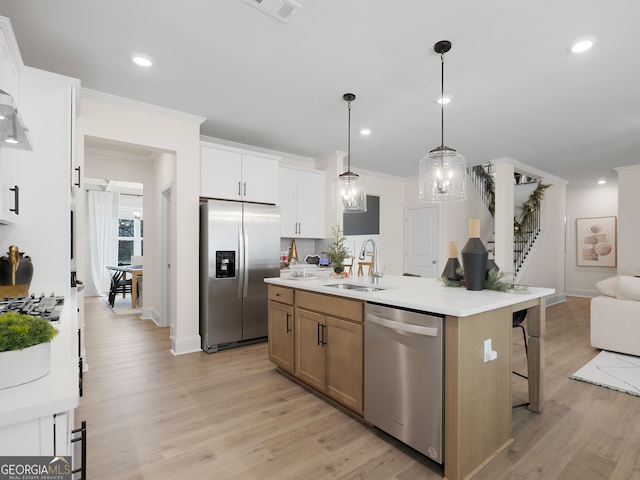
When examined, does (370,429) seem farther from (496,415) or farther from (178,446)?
(178,446)

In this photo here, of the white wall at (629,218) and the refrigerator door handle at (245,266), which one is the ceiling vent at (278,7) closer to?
the refrigerator door handle at (245,266)

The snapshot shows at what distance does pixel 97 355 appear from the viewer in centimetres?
377

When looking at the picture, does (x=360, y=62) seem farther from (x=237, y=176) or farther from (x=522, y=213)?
(x=522, y=213)

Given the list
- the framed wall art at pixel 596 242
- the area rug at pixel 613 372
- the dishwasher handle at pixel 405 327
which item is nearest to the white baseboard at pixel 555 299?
the framed wall art at pixel 596 242

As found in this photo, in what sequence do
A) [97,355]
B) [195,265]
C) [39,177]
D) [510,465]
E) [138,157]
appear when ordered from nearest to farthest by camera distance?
[510,465] → [39,177] → [97,355] → [195,265] → [138,157]

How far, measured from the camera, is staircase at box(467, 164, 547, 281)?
22.9 ft

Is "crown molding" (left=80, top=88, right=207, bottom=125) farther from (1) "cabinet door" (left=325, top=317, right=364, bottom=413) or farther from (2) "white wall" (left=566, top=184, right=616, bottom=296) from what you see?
(2) "white wall" (left=566, top=184, right=616, bottom=296)

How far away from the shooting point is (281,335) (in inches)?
123

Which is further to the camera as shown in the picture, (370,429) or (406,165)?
(406,165)

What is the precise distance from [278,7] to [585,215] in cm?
931

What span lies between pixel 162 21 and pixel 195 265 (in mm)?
2533

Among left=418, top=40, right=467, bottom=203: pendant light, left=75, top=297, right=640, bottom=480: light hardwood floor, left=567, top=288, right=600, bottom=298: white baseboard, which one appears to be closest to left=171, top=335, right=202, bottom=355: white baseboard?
left=75, top=297, right=640, bottom=480: light hardwood floor

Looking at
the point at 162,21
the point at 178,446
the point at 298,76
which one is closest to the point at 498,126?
the point at 298,76

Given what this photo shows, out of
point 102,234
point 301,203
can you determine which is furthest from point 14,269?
point 102,234
